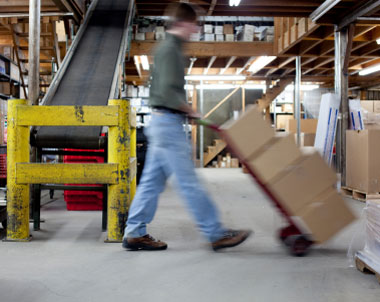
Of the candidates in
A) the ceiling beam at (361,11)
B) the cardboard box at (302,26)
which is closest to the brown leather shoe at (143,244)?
the ceiling beam at (361,11)

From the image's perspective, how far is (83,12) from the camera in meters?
7.82

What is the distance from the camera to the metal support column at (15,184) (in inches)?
131

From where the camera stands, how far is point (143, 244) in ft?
10.2

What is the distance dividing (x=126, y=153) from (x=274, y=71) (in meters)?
11.5

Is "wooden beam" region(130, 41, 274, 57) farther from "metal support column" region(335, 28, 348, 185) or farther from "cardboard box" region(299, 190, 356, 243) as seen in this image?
"cardboard box" region(299, 190, 356, 243)

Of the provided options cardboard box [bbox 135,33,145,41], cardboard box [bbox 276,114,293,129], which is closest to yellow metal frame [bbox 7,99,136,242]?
cardboard box [bbox 135,33,145,41]

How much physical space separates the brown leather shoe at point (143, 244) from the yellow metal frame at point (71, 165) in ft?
0.95

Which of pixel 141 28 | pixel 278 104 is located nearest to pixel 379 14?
pixel 141 28

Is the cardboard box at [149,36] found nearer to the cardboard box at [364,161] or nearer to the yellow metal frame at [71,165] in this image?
the cardboard box at [364,161]

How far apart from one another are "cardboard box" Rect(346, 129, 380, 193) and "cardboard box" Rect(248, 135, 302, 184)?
3.40 m

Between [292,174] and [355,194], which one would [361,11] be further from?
[292,174]

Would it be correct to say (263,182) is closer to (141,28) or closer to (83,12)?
(83,12)

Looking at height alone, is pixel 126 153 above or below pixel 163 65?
below

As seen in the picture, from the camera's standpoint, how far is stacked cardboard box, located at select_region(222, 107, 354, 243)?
2.81 metres
